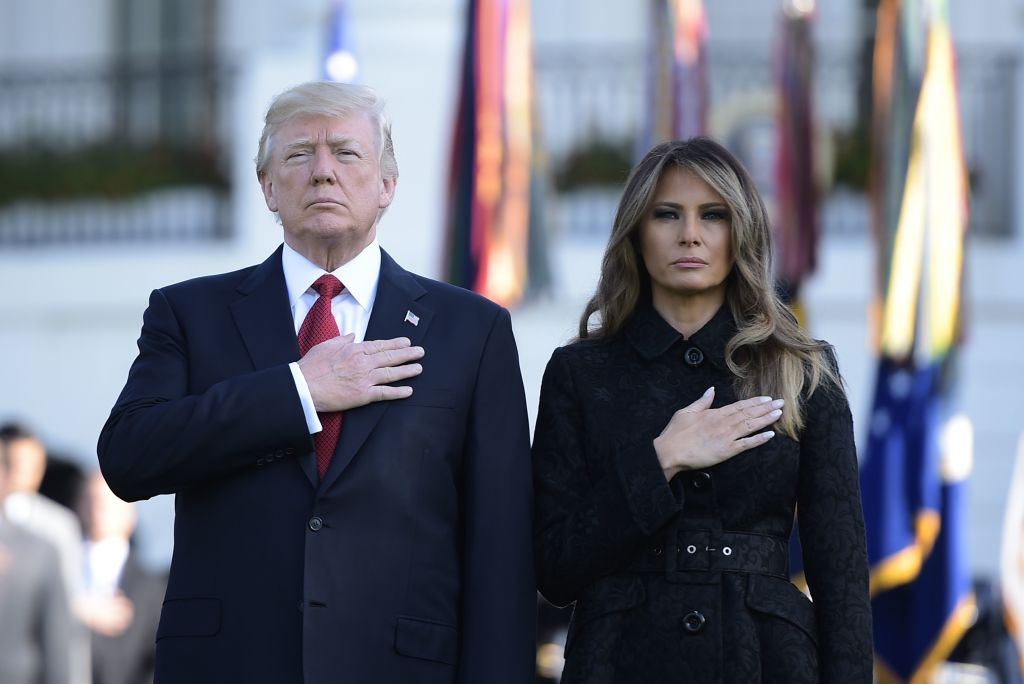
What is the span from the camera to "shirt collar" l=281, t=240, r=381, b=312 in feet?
11.2

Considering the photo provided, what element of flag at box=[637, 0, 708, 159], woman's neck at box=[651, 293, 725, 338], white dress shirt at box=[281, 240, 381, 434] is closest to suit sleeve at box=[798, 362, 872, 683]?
woman's neck at box=[651, 293, 725, 338]

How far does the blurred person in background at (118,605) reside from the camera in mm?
8227

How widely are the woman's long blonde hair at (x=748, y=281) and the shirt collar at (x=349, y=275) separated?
488 mm

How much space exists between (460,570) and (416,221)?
27.4 feet

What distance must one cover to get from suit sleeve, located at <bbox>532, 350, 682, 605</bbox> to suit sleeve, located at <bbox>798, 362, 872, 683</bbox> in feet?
0.92

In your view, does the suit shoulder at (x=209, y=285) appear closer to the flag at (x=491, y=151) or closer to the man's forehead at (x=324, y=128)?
the man's forehead at (x=324, y=128)

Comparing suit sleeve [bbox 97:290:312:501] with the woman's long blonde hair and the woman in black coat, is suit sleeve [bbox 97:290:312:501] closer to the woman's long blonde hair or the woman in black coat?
the woman in black coat

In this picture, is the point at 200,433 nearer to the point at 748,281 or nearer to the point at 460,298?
the point at 460,298

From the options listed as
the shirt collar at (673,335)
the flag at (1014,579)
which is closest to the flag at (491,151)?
the flag at (1014,579)

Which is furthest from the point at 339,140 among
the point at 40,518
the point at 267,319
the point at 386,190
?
the point at 40,518

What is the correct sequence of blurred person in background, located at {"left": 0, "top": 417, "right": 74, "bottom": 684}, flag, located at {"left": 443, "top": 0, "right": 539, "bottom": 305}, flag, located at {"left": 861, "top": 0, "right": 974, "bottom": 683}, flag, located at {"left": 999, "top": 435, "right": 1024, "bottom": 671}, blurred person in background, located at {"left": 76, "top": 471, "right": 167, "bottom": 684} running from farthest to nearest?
blurred person in background, located at {"left": 76, "top": 471, "right": 167, "bottom": 684} → flag, located at {"left": 443, "top": 0, "right": 539, "bottom": 305} → blurred person in background, located at {"left": 0, "top": 417, "right": 74, "bottom": 684} → flag, located at {"left": 861, "top": 0, "right": 974, "bottom": 683} → flag, located at {"left": 999, "top": 435, "right": 1024, "bottom": 671}

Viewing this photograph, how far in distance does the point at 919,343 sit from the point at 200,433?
5.02 m

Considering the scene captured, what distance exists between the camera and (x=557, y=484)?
135 inches

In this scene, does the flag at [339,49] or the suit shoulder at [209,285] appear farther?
the flag at [339,49]
